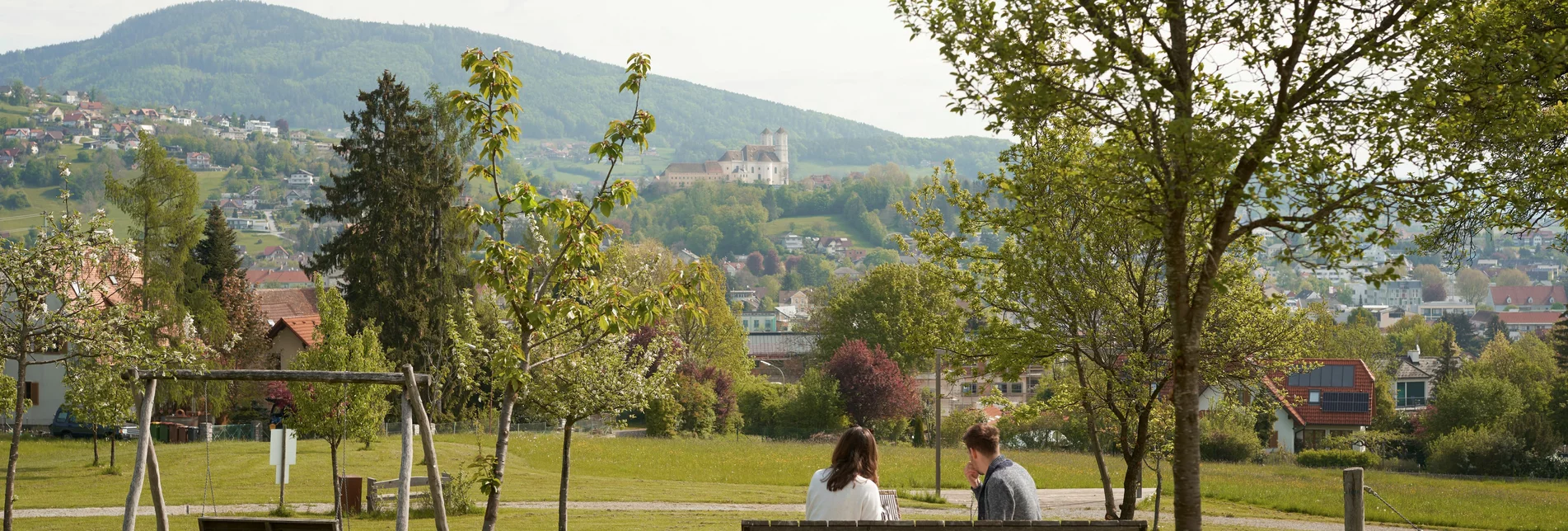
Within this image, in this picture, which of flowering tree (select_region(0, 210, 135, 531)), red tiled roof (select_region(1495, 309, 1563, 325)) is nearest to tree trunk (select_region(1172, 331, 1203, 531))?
flowering tree (select_region(0, 210, 135, 531))

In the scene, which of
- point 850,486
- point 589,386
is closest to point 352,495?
point 589,386

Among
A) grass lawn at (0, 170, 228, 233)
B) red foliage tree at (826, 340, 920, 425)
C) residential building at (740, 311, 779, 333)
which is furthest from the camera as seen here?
residential building at (740, 311, 779, 333)

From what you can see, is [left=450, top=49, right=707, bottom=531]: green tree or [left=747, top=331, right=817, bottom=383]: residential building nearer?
[left=450, top=49, right=707, bottom=531]: green tree

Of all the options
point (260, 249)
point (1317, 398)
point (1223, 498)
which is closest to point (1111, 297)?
point (1223, 498)

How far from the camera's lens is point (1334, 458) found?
160 feet

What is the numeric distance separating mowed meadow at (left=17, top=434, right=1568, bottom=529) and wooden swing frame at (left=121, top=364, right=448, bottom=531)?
381 inches

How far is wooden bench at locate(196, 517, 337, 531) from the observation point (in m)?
9.30

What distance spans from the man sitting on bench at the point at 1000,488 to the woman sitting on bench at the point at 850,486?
1.94ft

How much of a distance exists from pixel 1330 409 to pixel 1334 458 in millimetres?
11175

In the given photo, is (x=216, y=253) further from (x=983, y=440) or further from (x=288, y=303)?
(x=983, y=440)

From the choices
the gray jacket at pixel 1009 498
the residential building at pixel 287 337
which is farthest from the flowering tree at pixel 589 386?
the residential building at pixel 287 337

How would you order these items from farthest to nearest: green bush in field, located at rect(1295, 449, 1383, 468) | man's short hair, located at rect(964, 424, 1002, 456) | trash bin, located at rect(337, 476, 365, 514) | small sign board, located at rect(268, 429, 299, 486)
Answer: green bush in field, located at rect(1295, 449, 1383, 468)
trash bin, located at rect(337, 476, 365, 514)
small sign board, located at rect(268, 429, 299, 486)
man's short hair, located at rect(964, 424, 1002, 456)

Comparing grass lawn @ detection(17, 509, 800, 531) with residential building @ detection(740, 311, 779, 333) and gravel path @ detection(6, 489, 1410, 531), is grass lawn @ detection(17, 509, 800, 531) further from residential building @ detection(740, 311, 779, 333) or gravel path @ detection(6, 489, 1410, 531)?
residential building @ detection(740, 311, 779, 333)

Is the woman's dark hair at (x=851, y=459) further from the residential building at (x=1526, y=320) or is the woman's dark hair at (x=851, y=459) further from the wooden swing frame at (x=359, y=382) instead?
the residential building at (x=1526, y=320)
